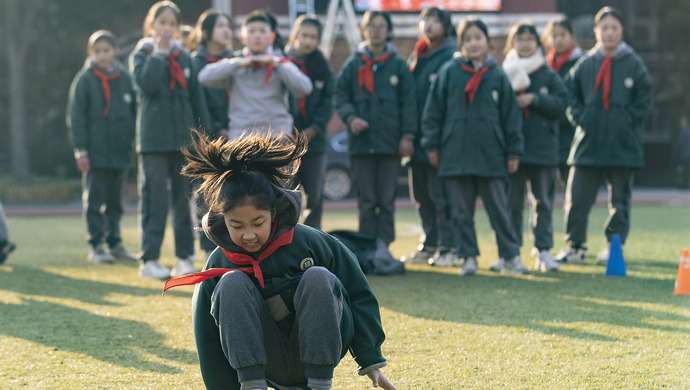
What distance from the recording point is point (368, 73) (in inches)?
277

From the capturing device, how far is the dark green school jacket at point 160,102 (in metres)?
6.51

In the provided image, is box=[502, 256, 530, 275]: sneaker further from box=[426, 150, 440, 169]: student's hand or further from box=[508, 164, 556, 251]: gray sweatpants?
box=[426, 150, 440, 169]: student's hand

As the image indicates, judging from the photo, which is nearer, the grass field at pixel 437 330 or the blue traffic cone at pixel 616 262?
the grass field at pixel 437 330

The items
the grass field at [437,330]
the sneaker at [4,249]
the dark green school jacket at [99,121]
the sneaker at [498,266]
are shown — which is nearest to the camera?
the grass field at [437,330]

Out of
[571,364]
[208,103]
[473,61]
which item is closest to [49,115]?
[208,103]

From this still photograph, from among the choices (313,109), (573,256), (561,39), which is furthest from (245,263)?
(561,39)

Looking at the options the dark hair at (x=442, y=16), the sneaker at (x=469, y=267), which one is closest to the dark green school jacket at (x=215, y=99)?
the dark hair at (x=442, y=16)

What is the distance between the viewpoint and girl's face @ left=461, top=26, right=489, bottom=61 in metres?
6.48

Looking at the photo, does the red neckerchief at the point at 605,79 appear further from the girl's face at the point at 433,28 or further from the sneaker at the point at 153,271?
the sneaker at the point at 153,271

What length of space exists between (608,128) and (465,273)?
1.80 meters

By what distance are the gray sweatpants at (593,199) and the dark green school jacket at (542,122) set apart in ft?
1.13

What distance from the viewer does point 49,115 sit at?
2209cm

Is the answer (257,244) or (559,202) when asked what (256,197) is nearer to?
(257,244)

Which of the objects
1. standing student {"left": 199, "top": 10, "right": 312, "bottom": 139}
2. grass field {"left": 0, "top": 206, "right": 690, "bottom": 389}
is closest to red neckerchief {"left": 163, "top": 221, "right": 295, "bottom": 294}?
grass field {"left": 0, "top": 206, "right": 690, "bottom": 389}
